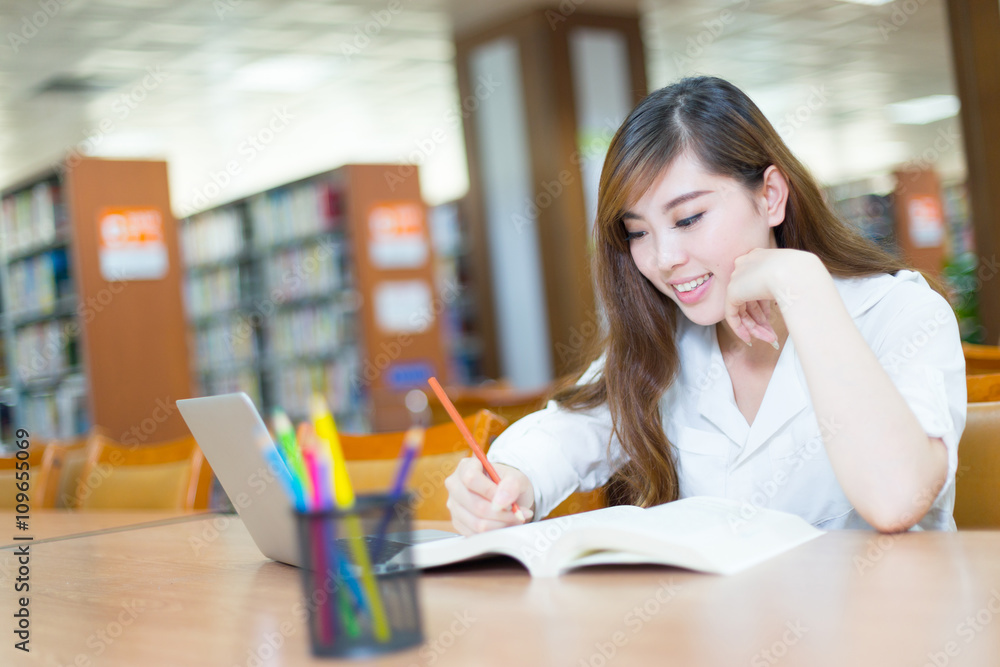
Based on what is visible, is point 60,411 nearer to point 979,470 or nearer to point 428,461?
point 428,461

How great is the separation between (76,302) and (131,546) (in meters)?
4.86

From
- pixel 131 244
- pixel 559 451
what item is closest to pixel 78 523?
pixel 559 451

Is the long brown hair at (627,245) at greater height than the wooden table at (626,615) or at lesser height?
greater

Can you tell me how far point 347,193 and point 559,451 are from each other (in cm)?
533

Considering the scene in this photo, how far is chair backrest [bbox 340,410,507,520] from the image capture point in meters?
1.52

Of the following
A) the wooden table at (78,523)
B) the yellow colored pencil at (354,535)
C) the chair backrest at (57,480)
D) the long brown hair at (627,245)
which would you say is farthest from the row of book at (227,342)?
the yellow colored pencil at (354,535)

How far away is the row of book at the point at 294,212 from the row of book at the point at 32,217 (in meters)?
1.44

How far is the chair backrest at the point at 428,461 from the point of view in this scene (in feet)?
4.99

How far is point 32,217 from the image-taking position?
6.26 m

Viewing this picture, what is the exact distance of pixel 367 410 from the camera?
682 cm

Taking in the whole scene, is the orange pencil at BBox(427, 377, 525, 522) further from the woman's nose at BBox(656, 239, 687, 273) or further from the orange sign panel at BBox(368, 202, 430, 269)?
the orange sign panel at BBox(368, 202, 430, 269)

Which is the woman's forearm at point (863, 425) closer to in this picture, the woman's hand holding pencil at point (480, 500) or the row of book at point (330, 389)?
the woman's hand holding pencil at point (480, 500)

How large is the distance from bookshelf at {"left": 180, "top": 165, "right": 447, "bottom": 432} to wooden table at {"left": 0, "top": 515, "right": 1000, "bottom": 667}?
542 cm

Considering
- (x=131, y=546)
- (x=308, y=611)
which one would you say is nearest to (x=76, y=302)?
(x=131, y=546)
